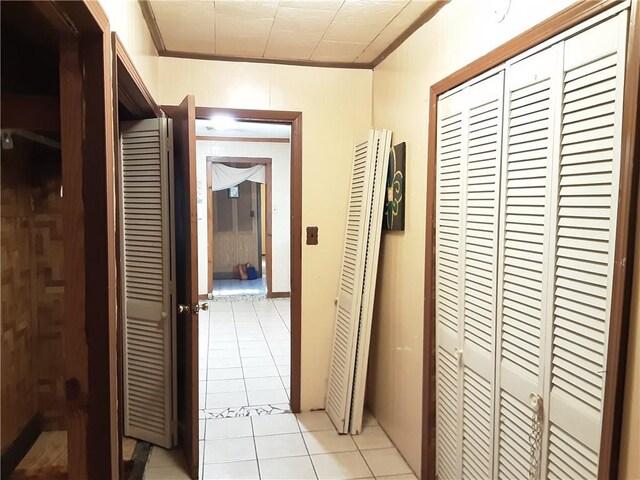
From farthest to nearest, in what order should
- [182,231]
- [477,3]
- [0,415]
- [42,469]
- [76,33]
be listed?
1. [182,231]
2. [42,469]
3. [0,415]
4. [477,3]
5. [76,33]

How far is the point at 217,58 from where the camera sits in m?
2.80

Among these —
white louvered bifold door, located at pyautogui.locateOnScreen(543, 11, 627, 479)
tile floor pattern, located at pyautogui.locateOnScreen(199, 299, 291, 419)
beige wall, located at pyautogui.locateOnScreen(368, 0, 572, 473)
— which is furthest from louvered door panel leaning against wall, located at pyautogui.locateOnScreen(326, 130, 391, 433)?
white louvered bifold door, located at pyautogui.locateOnScreen(543, 11, 627, 479)

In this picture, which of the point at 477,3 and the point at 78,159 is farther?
the point at 477,3

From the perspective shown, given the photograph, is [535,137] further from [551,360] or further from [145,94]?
[145,94]

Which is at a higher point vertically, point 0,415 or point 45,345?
point 45,345

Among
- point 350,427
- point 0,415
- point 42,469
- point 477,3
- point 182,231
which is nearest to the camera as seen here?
point 477,3

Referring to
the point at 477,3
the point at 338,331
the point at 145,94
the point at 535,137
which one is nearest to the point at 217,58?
the point at 145,94

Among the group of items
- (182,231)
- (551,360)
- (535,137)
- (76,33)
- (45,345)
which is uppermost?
(76,33)

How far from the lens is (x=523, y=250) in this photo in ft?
4.86

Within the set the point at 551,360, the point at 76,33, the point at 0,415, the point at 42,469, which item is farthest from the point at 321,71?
the point at 42,469

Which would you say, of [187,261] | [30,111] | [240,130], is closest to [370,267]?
[187,261]

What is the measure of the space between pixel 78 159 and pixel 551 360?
1506mm

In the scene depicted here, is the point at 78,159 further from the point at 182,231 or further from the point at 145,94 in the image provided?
the point at 182,231

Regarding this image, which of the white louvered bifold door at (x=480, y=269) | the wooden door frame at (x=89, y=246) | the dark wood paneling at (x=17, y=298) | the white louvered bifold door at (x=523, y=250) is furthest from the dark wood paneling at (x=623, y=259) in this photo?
the dark wood paneling at (x=17, y=298)
